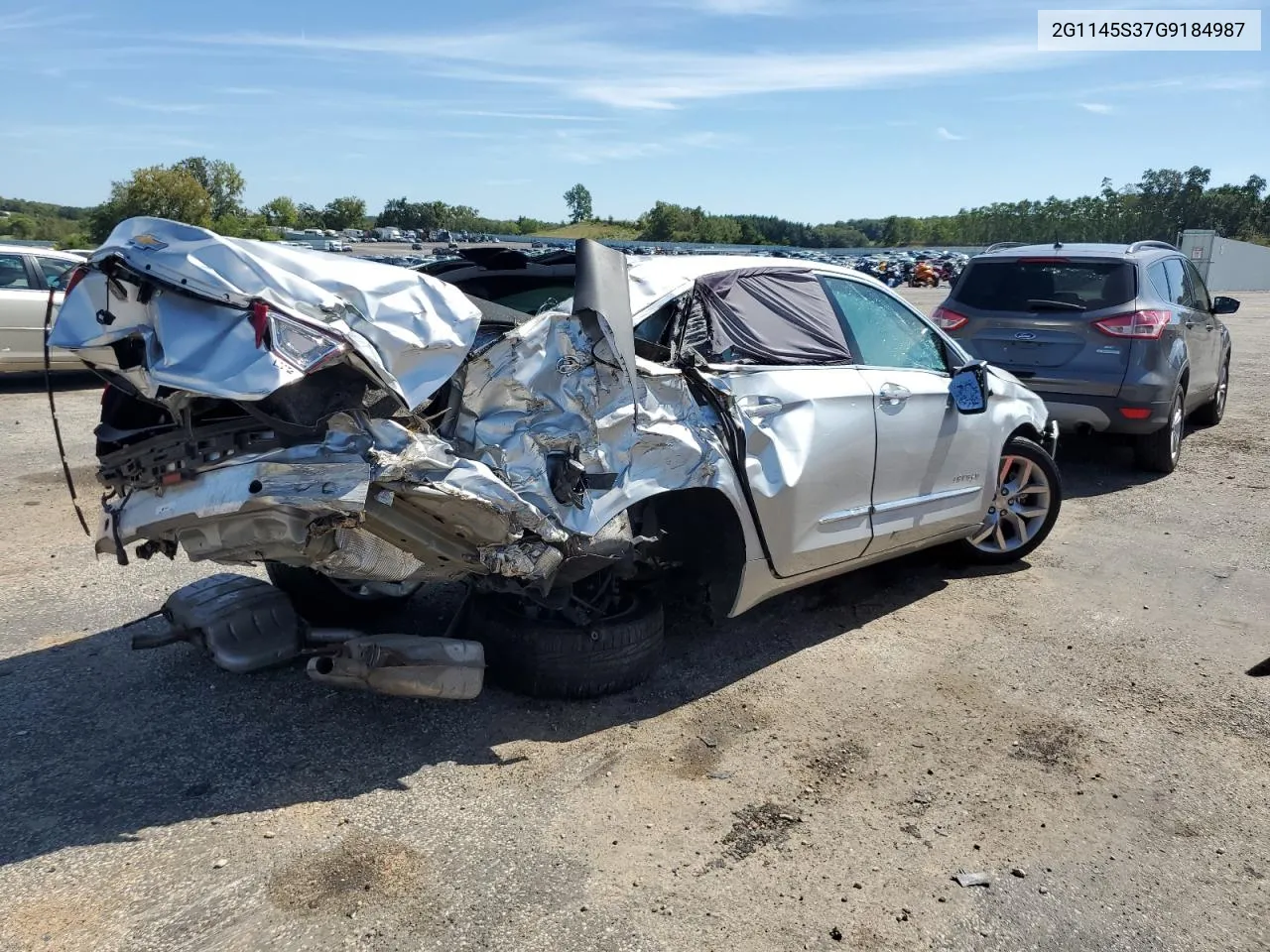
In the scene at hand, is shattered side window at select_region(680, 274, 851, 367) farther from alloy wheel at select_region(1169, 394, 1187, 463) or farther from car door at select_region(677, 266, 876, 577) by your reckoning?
alloy wheel at select_region(1169, 394, 1187, 463)

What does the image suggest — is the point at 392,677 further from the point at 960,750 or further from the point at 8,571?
the point at 8,571

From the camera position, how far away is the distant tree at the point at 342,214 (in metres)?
106

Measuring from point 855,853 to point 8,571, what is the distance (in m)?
4.95

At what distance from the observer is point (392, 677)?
370 cm

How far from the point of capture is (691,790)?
3586 mm

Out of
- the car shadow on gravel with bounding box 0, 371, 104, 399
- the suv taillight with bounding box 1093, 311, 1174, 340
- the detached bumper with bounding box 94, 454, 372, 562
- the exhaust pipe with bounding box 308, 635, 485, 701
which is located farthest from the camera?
the car shadow on gravel with bounding box 0, 371, 104, 399

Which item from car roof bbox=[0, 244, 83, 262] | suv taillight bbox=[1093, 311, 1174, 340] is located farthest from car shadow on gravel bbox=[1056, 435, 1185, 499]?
car roof bbox=[0, 244, 83, 262]

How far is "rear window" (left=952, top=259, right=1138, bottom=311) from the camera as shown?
8.23 metres

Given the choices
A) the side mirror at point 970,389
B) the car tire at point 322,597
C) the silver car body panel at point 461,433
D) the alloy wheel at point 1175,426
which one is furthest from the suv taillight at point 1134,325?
the car tire at point 322,597

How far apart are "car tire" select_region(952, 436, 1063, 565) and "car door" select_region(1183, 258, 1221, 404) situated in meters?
4.02

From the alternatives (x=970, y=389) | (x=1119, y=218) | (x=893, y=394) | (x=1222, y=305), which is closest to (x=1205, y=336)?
(x=1222, y=305)

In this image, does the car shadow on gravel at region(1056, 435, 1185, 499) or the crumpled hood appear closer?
the crumpled hood

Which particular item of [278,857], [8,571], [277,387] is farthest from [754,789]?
[8,571]

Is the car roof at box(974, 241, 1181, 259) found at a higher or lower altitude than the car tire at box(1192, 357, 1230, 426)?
higher
